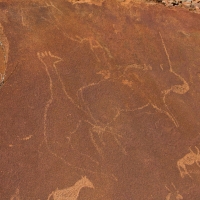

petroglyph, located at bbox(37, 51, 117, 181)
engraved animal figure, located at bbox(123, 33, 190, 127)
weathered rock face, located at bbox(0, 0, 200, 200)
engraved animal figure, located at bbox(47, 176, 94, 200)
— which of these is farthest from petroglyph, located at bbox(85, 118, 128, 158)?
engraved animal figure, located at bbox(123, 33, 190, 127)

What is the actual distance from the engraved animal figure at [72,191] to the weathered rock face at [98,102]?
11 mm

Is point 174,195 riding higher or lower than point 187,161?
lower

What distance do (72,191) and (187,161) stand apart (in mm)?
1419

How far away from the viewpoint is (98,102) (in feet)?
12.1

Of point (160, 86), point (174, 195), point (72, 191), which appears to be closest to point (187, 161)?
point (174, 195)

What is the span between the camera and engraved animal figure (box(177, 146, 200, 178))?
11.1 ft

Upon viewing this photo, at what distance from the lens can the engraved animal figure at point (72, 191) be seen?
314 cm

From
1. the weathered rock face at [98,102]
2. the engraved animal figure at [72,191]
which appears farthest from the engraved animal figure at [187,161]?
the engraved animal figure at [72,191]

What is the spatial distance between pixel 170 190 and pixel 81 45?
230 centimetres

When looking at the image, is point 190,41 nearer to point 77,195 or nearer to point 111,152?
point 111,152

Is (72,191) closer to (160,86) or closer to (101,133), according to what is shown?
(101,133)

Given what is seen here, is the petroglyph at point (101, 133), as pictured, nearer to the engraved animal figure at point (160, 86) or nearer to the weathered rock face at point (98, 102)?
the weathered rock face at point (98, 102)

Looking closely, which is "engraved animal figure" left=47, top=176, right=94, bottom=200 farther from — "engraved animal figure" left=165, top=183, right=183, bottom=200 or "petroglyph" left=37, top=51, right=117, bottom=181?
"engraved animal figure" left=165, top=183, right=183, bottom=200

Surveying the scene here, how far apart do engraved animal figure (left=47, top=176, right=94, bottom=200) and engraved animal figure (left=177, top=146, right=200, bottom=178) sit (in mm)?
1080
